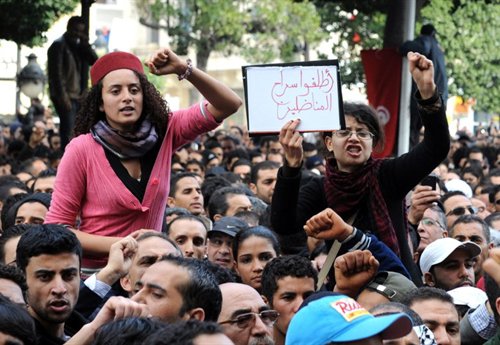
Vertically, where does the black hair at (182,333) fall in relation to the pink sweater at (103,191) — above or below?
below

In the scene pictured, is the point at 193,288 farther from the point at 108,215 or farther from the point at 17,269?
the point at 108,215

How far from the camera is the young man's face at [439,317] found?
6363mm

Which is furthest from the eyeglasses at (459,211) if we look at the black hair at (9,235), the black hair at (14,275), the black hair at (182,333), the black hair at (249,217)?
the black hair at (182,333)

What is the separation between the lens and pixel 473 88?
108ft

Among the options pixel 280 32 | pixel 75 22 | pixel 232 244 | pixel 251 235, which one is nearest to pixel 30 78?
pixel 75 22

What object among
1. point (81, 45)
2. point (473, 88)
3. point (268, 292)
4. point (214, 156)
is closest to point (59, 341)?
point (268, 292)

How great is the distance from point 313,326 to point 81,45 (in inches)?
480

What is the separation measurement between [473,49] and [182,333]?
28.6 metres

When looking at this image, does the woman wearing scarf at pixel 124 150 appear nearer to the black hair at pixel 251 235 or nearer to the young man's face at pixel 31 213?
the black hair at pixel 251 235

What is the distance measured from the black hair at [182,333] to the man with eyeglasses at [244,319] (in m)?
1.68

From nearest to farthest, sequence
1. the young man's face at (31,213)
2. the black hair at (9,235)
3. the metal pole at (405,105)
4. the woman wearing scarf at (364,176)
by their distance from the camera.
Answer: the woman wearing scarf at (364,176), the black hair at (9,235), the young man's face at (31,213), the metal pole at (405,105)

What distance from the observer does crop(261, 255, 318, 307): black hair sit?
7.05 m

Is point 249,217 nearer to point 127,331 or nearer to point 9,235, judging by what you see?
point 9,235

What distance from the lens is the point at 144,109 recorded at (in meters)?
6.98
